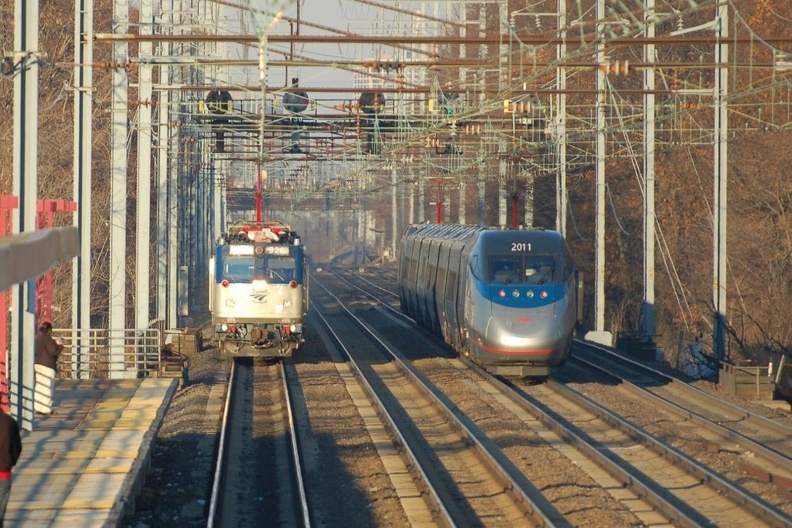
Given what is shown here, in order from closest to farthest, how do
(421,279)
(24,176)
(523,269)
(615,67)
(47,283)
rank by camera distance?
(24,176) → (615,67) → (47,283) → (523,269) → (421,279)

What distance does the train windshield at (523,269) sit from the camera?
2447 cm

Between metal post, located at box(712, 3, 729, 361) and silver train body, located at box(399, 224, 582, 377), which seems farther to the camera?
metal post, located at box(712, 3, 729, 361)

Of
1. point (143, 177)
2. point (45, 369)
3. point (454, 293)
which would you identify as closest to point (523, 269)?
point (454, 293)

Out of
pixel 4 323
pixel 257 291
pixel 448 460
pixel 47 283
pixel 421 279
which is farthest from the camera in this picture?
pixel 421 279

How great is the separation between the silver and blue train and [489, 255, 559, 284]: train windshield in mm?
5706

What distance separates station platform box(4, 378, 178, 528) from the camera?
40.6 feet

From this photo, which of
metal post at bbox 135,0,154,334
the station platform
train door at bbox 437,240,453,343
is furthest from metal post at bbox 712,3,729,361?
the station platform

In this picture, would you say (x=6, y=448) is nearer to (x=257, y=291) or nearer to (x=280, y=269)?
(x=257, y=291)

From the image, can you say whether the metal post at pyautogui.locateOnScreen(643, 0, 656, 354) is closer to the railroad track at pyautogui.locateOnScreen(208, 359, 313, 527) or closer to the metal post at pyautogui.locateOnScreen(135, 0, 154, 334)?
the railroad track at pyautogui.locateOnScreen(208, 359, 313, 527)

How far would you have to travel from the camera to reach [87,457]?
15250mm

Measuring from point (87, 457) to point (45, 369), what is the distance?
11.2ft

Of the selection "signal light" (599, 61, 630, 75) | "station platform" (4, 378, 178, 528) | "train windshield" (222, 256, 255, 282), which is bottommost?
"station platform" (4, 378, 178, 528)

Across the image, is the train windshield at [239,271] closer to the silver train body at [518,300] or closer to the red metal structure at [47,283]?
the silver train body at [518,300]

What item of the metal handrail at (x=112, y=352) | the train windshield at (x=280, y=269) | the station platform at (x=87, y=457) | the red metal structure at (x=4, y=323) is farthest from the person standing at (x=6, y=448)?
the train windshield at (x=280, y=269)
